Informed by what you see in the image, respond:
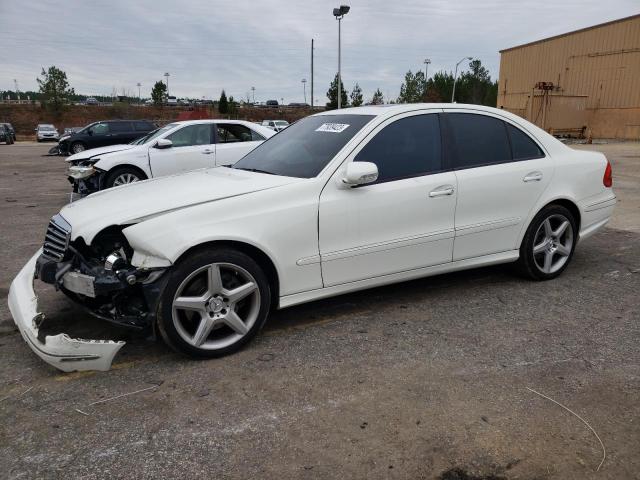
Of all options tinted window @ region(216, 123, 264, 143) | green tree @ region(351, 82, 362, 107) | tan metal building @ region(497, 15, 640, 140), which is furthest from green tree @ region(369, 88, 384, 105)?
tinted window @ region(216, 123, 264, 143)

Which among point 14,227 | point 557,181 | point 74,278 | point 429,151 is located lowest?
point 14,227

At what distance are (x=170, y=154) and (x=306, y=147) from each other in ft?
20.2

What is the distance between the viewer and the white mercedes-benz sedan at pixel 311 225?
3209mm

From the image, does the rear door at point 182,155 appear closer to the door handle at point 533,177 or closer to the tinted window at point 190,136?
the tinted window at point 190,136

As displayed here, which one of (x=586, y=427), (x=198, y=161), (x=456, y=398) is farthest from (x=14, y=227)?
(x=586, y=427)

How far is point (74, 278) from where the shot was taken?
320 cm

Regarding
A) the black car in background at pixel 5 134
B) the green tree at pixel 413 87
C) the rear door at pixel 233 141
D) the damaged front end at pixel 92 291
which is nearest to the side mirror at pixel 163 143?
the rear door at pixel 233 141

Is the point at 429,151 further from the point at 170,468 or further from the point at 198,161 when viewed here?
the point at 198,161

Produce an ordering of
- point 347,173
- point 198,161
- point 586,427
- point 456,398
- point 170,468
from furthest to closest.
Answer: point 198,161, point 347,173, point 456,398, point 586,427, point 170,468

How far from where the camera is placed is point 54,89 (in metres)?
62.2

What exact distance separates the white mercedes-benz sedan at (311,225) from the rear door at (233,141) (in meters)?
5.22

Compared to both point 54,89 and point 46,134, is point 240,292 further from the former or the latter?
point 54,89

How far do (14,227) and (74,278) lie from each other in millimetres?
5237

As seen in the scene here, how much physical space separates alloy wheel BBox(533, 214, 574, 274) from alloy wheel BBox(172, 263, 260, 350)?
8.75ft
